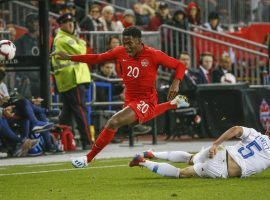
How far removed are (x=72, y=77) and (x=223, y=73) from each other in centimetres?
579

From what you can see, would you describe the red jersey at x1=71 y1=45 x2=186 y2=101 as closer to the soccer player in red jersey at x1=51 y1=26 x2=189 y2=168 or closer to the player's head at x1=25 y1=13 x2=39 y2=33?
the soccer player in red jersey at x1=51 y1=26 x2=189 y2=168

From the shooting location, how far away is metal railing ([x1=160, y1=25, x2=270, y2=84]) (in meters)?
26.2

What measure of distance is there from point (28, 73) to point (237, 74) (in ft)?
23.3

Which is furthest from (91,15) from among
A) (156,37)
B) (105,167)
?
(105,167)

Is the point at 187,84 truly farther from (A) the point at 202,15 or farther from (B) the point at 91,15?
(A) the point at 202,15

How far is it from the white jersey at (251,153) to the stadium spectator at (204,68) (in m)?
11.2

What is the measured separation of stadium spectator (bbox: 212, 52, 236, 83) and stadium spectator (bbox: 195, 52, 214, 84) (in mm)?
290

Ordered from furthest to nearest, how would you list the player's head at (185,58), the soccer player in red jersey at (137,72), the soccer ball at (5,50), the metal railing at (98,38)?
the player's head at (185,58), the metal railing at (98,38), the soccer ball at (5,50), the soccer player in red jersey at (137,72)

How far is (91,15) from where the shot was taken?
26.2m

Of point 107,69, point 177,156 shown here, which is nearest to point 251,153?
point 177,156

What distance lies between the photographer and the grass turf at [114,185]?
1221cm

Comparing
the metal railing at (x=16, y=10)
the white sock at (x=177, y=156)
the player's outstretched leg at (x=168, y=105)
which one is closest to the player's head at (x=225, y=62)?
the metal railing at (x=16, y=10)

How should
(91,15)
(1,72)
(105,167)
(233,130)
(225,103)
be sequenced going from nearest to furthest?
(233,130), (105,167), (1,72), (225,103), (91,15)

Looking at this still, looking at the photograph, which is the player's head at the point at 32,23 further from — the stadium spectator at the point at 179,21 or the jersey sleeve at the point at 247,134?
the jersey sleeve at the point at 247,134
